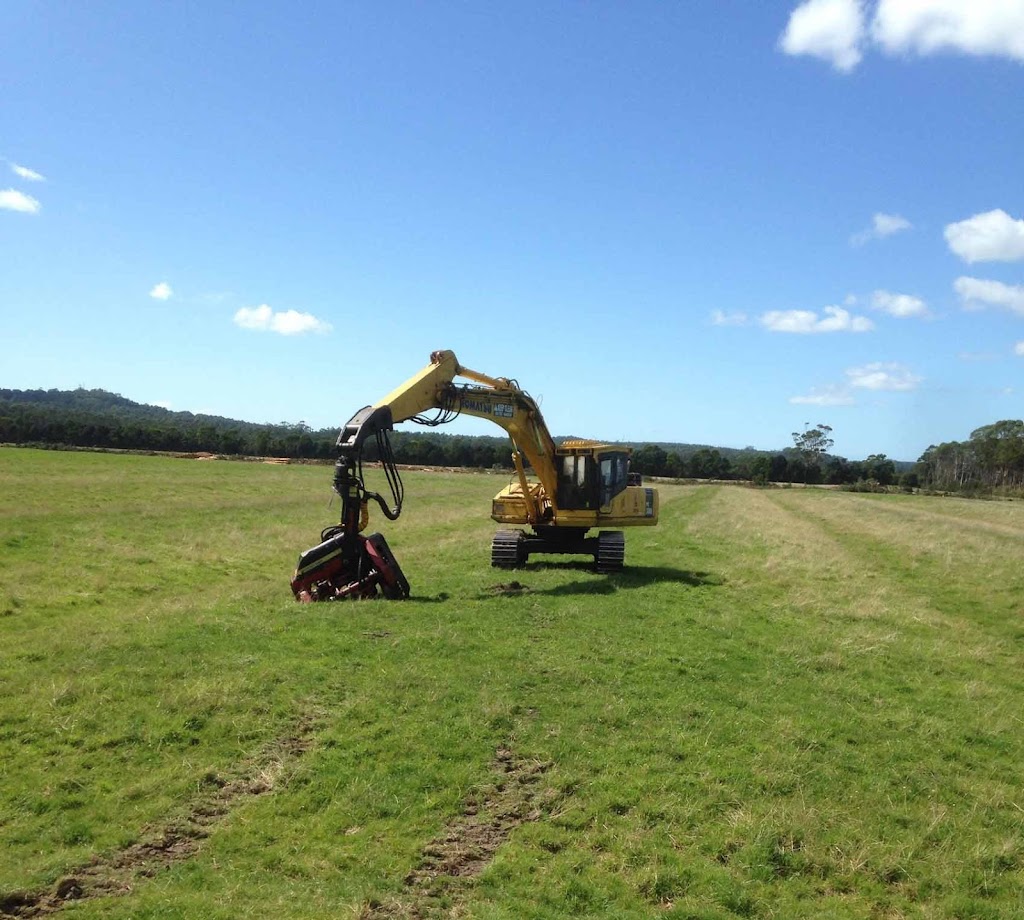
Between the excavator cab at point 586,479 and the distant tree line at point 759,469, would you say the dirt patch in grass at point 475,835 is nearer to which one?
the excavator cab at point 586,479

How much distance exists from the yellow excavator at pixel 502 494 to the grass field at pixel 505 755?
1.22 m

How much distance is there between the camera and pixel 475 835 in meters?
7.19

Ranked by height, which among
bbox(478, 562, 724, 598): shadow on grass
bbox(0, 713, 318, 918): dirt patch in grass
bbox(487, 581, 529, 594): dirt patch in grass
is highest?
bbox(478, 562, 724, 598): shadow on grass

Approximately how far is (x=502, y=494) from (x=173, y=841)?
16.3 m

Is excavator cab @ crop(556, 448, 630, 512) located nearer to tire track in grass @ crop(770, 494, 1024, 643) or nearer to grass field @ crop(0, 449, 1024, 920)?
grass field @ crop(0, 449, 1024, 920)

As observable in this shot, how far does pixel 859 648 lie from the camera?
1448 centimetres

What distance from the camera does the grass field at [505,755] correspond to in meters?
6.41

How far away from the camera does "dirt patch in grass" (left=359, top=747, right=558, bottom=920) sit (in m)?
6.06

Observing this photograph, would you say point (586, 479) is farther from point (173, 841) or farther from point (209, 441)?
point (209, 441)

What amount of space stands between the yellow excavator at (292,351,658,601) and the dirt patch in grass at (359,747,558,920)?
7.99 metres

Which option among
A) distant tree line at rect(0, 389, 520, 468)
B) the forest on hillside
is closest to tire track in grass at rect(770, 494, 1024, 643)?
distant tree line at rect(0, 389, 520, 468)

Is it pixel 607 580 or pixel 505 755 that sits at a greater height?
pixel 607 580

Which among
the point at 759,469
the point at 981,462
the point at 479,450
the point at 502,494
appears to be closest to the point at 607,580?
the point at 502,494

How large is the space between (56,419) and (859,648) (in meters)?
106
